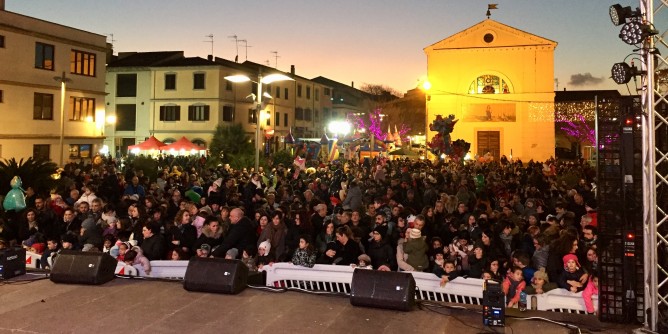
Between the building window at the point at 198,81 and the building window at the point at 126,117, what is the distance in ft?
19.1

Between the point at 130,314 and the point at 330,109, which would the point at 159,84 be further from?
the point at 130,314

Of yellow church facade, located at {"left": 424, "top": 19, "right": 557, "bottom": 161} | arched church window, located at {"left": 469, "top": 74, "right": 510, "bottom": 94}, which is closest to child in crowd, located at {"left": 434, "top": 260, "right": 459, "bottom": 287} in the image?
yellow church facade, located at {"left": 424, "top": 19, "right": 557, "bottom": 161}

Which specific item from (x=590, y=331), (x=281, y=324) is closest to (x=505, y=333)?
(x=590, y=331)

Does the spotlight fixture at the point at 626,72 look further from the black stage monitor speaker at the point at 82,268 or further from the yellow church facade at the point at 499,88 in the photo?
the yellow church facade at the point at 499,88

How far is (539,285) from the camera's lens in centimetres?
673

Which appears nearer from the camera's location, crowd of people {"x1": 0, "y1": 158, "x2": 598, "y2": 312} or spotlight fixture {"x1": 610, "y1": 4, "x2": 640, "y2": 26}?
spotlight fixture {"x1": 610, "y1": 4, "x2": 640, "y2": 26}

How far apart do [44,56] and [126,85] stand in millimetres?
17642

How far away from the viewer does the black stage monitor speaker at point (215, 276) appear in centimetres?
718

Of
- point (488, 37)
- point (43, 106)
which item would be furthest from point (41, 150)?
point (488, 37)

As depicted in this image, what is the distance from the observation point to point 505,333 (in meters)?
5.93

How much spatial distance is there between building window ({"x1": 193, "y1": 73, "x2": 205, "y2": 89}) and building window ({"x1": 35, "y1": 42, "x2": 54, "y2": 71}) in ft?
51.6

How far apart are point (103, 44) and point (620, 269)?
102 ft

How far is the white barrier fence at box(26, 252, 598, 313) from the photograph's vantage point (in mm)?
6637

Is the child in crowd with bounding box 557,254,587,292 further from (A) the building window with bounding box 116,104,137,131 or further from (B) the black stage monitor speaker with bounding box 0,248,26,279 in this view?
(A) the building window with bounding box 116,104,137,131
